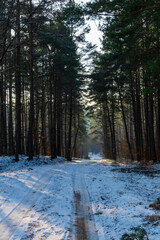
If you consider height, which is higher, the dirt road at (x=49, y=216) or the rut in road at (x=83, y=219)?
the dirt road at (x=49, y=216)

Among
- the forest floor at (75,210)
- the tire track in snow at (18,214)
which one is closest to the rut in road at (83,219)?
the forest floor at (75,210)

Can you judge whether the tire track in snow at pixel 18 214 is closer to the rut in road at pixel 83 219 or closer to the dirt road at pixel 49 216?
the dirt road at pixel 49 216

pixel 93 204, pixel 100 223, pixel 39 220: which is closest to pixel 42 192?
pixel 93 204

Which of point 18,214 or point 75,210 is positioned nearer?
point 18,214

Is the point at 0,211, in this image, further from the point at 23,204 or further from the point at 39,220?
the point at 39,220

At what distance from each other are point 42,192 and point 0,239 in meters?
3.34

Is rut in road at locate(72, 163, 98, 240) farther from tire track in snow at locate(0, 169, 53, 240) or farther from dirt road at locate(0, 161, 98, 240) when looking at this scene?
tire track in snow at locate(0, 169, 53, 240)

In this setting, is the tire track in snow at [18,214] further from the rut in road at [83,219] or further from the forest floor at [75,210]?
the rut in road at [83,219]

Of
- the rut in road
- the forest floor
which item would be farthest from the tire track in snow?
the rut in road

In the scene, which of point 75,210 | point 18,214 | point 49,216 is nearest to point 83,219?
point 75,210

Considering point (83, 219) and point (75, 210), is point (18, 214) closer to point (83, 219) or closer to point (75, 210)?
point (75, 210)

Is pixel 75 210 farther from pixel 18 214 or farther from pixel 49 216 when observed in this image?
pixel 18 214

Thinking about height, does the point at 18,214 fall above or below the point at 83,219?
above

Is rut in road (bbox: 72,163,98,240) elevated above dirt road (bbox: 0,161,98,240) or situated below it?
below
